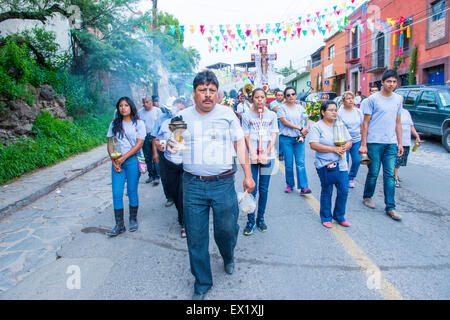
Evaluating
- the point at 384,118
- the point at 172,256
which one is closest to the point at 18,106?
the point at 172,256

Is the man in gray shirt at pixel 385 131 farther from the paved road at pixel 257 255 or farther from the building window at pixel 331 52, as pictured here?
the building window at pixel 331 52

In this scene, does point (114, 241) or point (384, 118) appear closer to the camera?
point (114, 241)

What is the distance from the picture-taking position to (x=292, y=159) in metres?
5.46

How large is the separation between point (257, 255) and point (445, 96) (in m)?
9.77

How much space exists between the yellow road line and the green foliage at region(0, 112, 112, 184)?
274 inches

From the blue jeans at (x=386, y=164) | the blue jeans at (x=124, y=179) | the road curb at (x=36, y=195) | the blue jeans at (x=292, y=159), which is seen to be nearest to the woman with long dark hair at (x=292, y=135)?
the blue jeans at (x=292, y=159)

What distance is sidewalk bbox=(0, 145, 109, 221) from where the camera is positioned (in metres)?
5.52

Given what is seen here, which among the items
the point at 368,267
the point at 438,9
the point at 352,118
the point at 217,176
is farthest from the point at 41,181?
the point at 438,9

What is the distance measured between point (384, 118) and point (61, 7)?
11522mm

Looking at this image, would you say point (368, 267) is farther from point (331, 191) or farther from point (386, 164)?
point (386, 164)

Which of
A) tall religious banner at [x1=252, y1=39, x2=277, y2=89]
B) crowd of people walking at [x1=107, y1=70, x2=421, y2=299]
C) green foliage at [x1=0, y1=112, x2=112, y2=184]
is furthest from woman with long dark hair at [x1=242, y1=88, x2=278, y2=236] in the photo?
tall religious banner at [x1=252, y1=39, x2=277, y2=89]

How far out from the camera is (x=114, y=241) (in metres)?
3.90
